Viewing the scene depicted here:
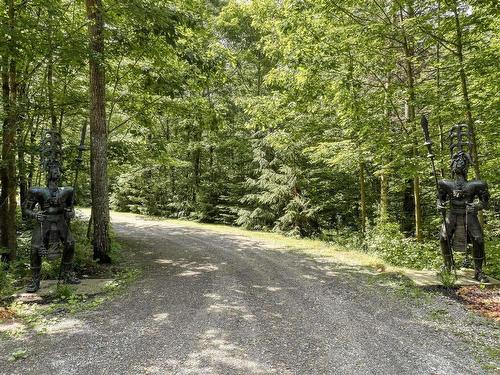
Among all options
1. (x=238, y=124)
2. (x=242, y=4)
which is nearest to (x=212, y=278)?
(x=238, y=124)

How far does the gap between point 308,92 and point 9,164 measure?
884 cm

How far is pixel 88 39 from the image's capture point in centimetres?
847

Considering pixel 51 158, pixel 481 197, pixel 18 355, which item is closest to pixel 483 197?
pixel 481 197

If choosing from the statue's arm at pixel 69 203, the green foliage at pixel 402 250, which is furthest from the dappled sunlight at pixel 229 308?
the green foliage at pixel 402 250

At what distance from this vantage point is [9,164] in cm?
909

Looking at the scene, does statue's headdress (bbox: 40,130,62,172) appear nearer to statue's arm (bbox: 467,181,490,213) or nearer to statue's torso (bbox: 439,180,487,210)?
statue's torso (bbox: 439,180,487,210)

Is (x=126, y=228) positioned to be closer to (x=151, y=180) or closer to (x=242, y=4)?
(x=151, y=180)

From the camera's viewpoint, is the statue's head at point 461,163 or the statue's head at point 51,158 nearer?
the statue's head at point 51,158

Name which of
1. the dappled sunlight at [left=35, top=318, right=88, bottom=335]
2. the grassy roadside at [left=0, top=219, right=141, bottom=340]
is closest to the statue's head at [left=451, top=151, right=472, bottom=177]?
the grassy roadside at [left=0, top=219, right=141, bottom=340]

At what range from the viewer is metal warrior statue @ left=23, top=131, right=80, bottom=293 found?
6.93 m

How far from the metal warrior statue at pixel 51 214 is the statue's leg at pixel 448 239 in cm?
793

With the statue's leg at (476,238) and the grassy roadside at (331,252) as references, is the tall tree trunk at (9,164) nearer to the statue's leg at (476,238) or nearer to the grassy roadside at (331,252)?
the grassy roadside at (331,252)

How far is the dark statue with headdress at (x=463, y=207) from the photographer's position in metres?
7.17

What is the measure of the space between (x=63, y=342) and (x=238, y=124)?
18212 millimetres
